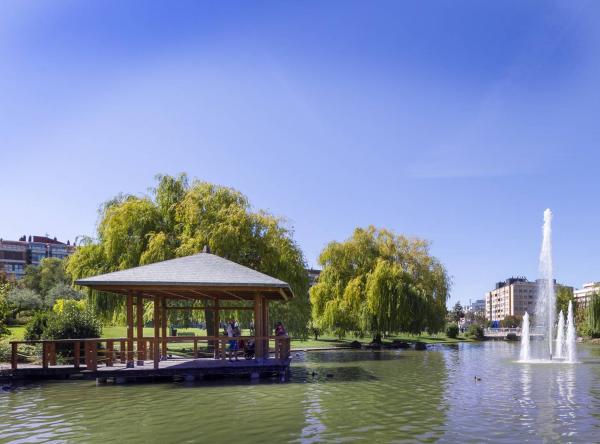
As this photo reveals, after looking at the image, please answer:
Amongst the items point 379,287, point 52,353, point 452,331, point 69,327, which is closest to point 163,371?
point 52,353

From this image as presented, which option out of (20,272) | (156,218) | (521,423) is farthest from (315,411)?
(20,272)

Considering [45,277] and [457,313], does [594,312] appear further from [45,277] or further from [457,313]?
[45,277]

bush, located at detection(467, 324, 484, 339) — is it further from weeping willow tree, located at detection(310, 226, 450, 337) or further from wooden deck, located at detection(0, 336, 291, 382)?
wooden deck, located at detection(0, 336, 291, 382)

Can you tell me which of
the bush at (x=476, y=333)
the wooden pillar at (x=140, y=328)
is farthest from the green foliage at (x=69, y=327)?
the bush at (x=476, y=333)

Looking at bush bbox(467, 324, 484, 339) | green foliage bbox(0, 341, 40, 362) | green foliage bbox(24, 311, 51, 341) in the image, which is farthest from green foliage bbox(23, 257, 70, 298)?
green foliage bbox(24, 311, 51, 341)

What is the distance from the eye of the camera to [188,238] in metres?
29.9

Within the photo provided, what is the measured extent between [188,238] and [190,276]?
10.3 meters

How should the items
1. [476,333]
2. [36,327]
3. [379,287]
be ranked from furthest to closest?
[476,333] → [379,287] → [36,327]

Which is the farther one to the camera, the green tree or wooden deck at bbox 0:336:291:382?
the green tree

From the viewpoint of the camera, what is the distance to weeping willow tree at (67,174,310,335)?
29.8 meters

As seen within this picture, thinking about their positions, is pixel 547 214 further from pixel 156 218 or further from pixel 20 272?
pixel 20 272

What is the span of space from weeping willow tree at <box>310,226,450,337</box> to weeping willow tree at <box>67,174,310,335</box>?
990cm

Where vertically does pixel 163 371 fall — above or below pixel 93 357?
below

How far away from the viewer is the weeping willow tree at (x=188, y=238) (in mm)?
29797
